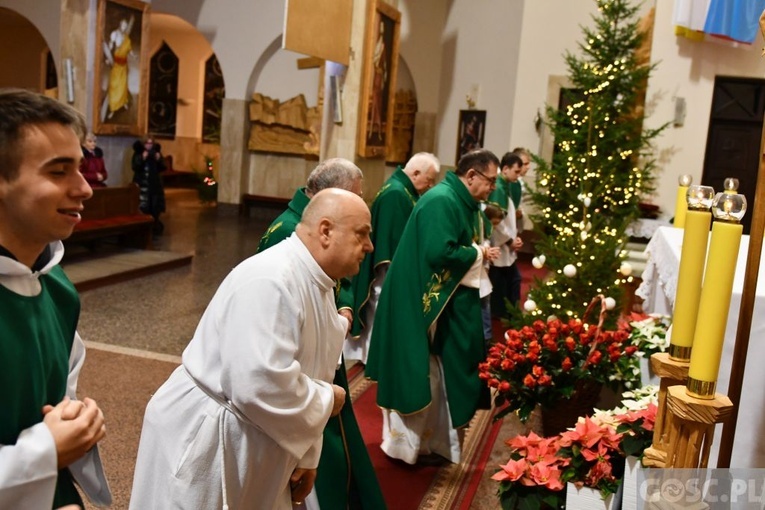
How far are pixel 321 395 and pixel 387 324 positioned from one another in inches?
Result: 79.3

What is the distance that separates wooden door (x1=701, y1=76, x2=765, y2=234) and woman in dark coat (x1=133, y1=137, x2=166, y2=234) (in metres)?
8.30

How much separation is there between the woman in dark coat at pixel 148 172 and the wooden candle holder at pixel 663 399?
10.6m

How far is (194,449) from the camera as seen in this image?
7.15 ft

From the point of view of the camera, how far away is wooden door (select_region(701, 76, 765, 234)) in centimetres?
1127

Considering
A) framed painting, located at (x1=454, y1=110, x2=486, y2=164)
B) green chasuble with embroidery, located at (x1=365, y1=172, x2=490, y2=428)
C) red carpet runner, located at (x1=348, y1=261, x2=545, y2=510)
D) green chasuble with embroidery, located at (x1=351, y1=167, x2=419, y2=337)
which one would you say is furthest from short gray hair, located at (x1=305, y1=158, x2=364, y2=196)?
framed painting, located at (x1=454, y1=110, x2=486, y2=164)

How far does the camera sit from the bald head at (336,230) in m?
2.28

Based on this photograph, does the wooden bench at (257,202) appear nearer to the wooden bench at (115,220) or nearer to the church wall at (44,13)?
the church wall at (44,13)

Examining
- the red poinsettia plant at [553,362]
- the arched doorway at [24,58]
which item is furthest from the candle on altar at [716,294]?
the arched doorway at [24,58]

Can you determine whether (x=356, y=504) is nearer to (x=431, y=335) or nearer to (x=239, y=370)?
(x=239, y=370)

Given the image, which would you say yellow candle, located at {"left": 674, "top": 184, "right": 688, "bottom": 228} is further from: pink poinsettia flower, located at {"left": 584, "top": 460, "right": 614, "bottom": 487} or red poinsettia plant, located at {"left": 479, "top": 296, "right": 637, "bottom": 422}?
pink poinsettia flower, located at {"left": 584, "top": 460, "right": 614, "bottom": 487}

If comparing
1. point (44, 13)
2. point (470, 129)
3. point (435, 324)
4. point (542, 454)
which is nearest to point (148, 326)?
point (435, 324)

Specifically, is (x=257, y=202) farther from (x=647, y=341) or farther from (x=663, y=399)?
(x=663, y=399)

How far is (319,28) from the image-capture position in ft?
27.1

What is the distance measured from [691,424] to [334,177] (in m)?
2.13
